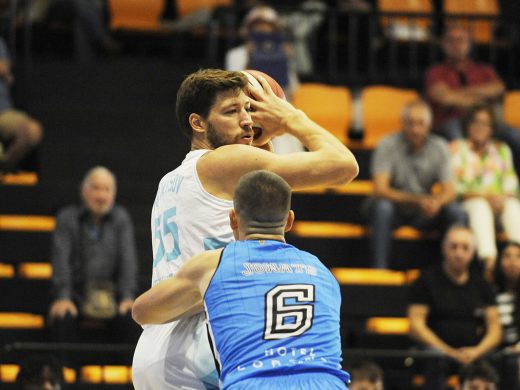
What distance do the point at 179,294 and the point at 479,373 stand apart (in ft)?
13.7

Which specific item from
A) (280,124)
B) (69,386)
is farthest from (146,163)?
(280,124)

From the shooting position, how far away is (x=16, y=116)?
10.8 m

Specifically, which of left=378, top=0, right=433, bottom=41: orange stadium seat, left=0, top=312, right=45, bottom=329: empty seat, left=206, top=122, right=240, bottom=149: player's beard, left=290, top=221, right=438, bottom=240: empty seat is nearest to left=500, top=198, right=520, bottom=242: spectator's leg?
left=290, top=221, right=438, bottom=240: empty seat

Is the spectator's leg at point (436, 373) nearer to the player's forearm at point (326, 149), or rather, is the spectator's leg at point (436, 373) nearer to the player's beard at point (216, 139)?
the player's forearm at point (326, 149)

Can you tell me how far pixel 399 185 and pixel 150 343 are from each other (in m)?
5.97

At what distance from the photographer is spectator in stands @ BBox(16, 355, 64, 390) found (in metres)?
7.79

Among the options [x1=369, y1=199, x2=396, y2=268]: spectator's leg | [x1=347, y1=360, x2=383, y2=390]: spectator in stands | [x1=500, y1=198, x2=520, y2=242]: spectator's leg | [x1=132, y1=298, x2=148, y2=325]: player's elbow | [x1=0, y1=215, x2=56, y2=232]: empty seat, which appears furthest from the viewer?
[x1=500, y1=198, x2=520, y2=242]: spectator's leg

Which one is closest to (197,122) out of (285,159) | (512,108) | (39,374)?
(285,159)

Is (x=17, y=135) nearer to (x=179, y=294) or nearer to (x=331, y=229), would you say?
(x=331, y=229)

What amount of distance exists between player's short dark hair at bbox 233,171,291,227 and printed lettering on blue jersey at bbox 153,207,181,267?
2.01 feet

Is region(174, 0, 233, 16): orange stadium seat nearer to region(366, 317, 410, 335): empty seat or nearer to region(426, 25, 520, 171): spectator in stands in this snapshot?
region(426, 25, 520, 171): spectator in stands

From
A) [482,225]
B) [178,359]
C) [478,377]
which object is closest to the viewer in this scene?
[178,359]

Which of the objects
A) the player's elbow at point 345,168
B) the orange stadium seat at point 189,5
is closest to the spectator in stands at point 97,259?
the orange stadium seat at point 189,5

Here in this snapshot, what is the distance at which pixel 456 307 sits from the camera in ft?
30.7
